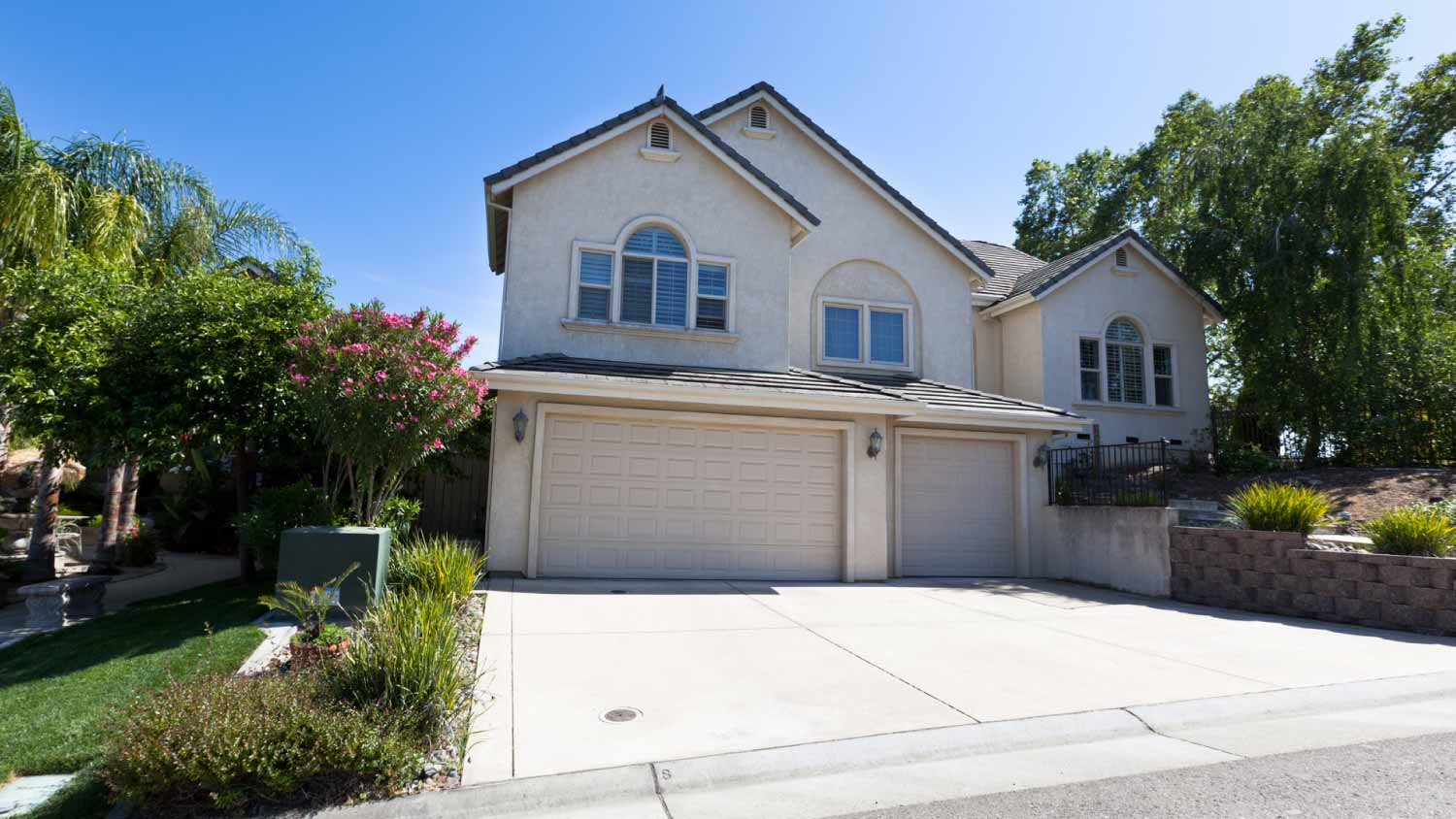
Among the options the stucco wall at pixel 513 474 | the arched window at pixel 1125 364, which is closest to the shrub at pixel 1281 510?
the stucco wall at pixel 513 474

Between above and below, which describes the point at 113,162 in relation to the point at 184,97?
below

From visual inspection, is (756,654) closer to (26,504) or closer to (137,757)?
(137,757)

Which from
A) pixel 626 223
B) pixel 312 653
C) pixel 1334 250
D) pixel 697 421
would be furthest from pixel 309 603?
pixel 1334 250

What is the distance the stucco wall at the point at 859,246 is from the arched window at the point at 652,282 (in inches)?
108

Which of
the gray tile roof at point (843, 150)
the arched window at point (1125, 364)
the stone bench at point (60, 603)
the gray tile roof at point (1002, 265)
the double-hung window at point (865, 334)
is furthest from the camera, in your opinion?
the gray tile roof at point (1002, 265)

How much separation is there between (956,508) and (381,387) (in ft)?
31.1

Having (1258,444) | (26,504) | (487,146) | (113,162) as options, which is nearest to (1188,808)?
(487,146)

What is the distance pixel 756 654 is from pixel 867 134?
547 inches

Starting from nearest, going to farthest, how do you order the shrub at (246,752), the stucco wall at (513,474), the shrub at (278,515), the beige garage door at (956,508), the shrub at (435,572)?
the shrub at (246,752) < the shrub at (435,572) < the shrub at (278,515) < the stucco wall at (513,474) < the beige garage door at (956,508)

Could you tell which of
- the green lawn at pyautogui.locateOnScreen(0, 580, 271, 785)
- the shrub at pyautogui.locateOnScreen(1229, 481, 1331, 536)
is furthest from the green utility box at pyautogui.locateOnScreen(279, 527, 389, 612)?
the shrub at pyautogui.locateOnScreen(1229, 481, 1331, 536)

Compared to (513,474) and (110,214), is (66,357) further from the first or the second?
(110,214)

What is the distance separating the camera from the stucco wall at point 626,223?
11508 millimetres

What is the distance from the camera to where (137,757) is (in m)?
3.61

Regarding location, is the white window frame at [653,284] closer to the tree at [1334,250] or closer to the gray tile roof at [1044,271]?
the gray tile roof at [1044,271]
